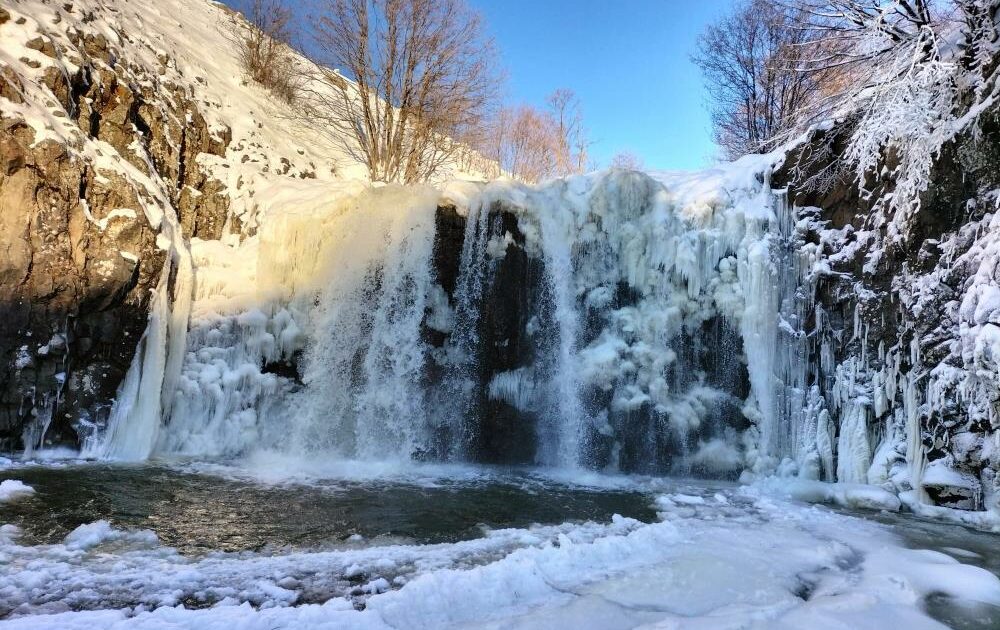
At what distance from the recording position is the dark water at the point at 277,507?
4.31m

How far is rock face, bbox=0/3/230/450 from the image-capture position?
22.2 feet

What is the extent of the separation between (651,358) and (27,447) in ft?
27.2

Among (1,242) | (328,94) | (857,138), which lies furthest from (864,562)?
(328,94)

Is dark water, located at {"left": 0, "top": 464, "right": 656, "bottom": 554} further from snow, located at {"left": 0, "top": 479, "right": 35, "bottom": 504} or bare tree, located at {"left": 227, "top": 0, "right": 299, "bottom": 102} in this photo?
bare tree, located at {"left": 227, "top": 0, "right": 299, "bottom": 102}

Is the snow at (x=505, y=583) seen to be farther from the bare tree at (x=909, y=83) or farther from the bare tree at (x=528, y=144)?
the bare tree at (x=528, y=144)

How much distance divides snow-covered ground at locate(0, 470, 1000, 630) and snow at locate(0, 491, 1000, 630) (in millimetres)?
12

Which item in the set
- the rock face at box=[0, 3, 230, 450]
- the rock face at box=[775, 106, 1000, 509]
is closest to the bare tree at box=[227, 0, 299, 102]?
the rock face at box=[0, 3, 230, 450]

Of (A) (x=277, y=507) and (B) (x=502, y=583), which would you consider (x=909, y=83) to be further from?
(A) (x=277, y=507)

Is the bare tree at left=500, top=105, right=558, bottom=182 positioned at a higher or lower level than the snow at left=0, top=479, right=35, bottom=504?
higher

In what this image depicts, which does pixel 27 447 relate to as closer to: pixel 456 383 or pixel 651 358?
pixel 456 383

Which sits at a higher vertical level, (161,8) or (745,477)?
(161,8)

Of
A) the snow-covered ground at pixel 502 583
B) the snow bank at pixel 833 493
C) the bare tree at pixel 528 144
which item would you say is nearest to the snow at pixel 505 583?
the snow-covered ground at pixel 502 583

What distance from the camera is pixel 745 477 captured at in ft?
26.0

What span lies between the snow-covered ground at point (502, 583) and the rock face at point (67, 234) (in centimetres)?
374
